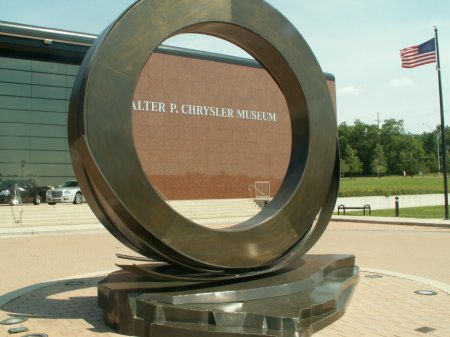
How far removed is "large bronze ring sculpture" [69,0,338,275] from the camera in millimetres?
5391

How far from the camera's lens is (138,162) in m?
5.55

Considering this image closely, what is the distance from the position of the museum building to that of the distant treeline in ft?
179

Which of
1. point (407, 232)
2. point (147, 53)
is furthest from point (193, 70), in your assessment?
point (147, 53)

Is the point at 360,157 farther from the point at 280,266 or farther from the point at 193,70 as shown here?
the point at 280,266

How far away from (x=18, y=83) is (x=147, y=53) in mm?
31431

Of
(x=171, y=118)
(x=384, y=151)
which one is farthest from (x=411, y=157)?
(x=171, y=118)

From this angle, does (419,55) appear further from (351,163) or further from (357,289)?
(351,163)

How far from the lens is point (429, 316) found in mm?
6020

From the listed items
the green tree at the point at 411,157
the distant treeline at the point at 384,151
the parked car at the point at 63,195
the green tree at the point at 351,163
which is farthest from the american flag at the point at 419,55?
the green tree at the point at 411,157

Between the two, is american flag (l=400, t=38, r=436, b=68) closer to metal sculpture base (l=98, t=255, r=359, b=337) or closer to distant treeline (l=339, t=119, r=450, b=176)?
metal sculpture base (l=98, t=255, r=359, b=337)

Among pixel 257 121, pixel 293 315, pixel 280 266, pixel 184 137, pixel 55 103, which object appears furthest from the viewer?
pixel 55 103

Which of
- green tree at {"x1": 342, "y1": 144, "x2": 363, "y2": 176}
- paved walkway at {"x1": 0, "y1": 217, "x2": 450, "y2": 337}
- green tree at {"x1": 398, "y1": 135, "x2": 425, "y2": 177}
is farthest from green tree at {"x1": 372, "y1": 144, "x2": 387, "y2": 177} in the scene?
paved walkway at {"x1": 0, "y1": 217, "x2": 450, "y2": 337}

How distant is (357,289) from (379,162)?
8326 centimetres

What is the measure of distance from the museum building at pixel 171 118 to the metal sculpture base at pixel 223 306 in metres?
21.8
